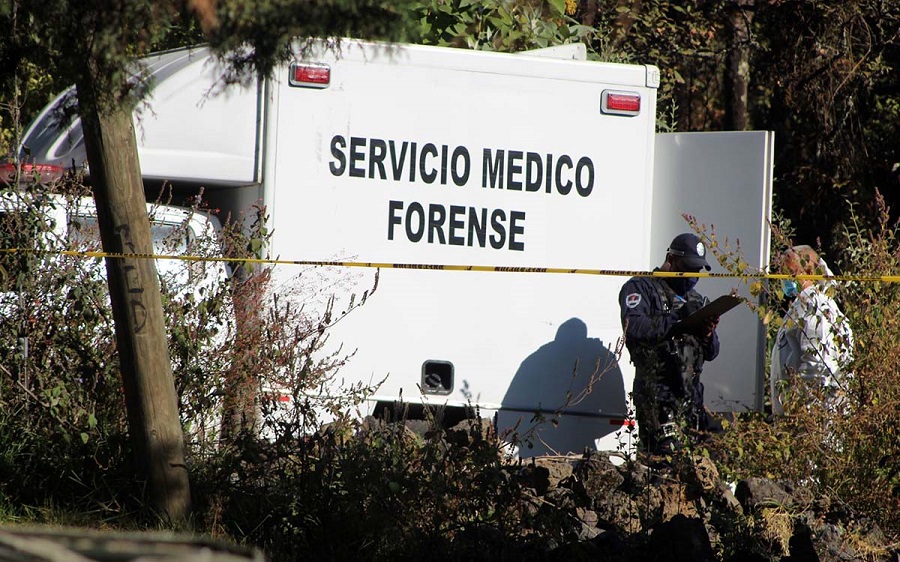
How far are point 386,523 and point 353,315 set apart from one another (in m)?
2.18

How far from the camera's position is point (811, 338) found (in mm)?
6004

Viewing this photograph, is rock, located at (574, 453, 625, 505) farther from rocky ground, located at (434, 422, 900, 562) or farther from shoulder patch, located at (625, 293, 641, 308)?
shoulder patch, located at (625, 293, 641, 308)

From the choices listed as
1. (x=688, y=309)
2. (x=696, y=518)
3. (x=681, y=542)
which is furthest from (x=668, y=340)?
(x=681, y=542)

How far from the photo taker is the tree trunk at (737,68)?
13.6 metres

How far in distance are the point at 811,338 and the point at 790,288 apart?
1.83 ft

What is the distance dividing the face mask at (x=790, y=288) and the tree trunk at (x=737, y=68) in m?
7.28

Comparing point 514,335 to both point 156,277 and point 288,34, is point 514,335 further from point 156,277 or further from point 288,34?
point 288,34

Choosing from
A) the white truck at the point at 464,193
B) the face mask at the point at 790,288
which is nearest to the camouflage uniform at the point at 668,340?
the white truck at the point at 464,193

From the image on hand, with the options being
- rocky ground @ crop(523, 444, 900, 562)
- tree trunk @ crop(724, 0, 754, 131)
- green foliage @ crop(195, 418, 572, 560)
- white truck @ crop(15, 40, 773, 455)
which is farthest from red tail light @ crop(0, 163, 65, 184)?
tree trunk @ crop(724, 0, 754, 131)

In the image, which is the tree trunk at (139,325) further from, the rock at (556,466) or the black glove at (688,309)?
the black glove at (688,309)

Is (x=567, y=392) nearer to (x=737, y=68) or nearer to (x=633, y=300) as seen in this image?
(x=633, y=300)

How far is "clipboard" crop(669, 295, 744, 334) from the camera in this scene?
6499mm

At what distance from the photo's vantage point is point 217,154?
22.1 feet

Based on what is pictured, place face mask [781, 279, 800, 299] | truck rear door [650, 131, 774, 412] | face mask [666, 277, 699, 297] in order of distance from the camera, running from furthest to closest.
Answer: truck rear door [650, 131, 774, 412] → face mask [666, 277, 699, 297] → face mask [781, 279, 800, 299]
